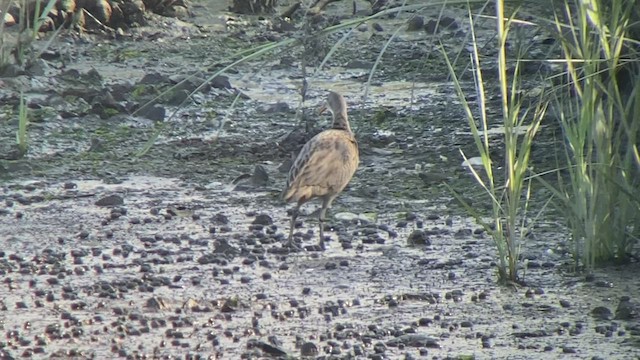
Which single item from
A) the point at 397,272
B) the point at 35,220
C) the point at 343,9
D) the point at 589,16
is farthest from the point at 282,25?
the point at 589,16

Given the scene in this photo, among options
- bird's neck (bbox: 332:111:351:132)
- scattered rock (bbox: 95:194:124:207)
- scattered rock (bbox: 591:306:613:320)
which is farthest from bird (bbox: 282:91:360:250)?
scattered rock (bbox: 591:306:613:320)

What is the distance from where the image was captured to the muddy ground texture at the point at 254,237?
5.74m

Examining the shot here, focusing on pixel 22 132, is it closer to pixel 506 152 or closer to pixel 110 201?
pixel 110 201

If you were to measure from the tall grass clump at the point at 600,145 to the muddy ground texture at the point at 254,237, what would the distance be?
0.17 meters

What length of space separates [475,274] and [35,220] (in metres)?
2.54

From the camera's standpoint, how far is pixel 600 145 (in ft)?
20.5

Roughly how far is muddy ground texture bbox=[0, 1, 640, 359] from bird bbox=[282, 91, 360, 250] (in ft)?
0.65

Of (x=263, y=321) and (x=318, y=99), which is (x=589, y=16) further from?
(x=318, y=99)

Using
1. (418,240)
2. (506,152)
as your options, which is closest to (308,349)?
(506,152)

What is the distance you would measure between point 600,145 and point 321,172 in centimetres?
167

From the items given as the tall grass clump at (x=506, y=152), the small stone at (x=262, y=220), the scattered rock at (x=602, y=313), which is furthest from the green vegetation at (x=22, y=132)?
the scattered rock at (x=602, y=313)

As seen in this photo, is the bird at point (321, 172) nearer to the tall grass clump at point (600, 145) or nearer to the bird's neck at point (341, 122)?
the bird's neck at point (341, 122)

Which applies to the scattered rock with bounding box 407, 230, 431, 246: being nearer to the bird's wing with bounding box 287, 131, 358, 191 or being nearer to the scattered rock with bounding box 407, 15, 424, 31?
the bird's wing with bounding box 287, 131, 358, 191

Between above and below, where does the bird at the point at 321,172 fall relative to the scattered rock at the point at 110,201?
above
